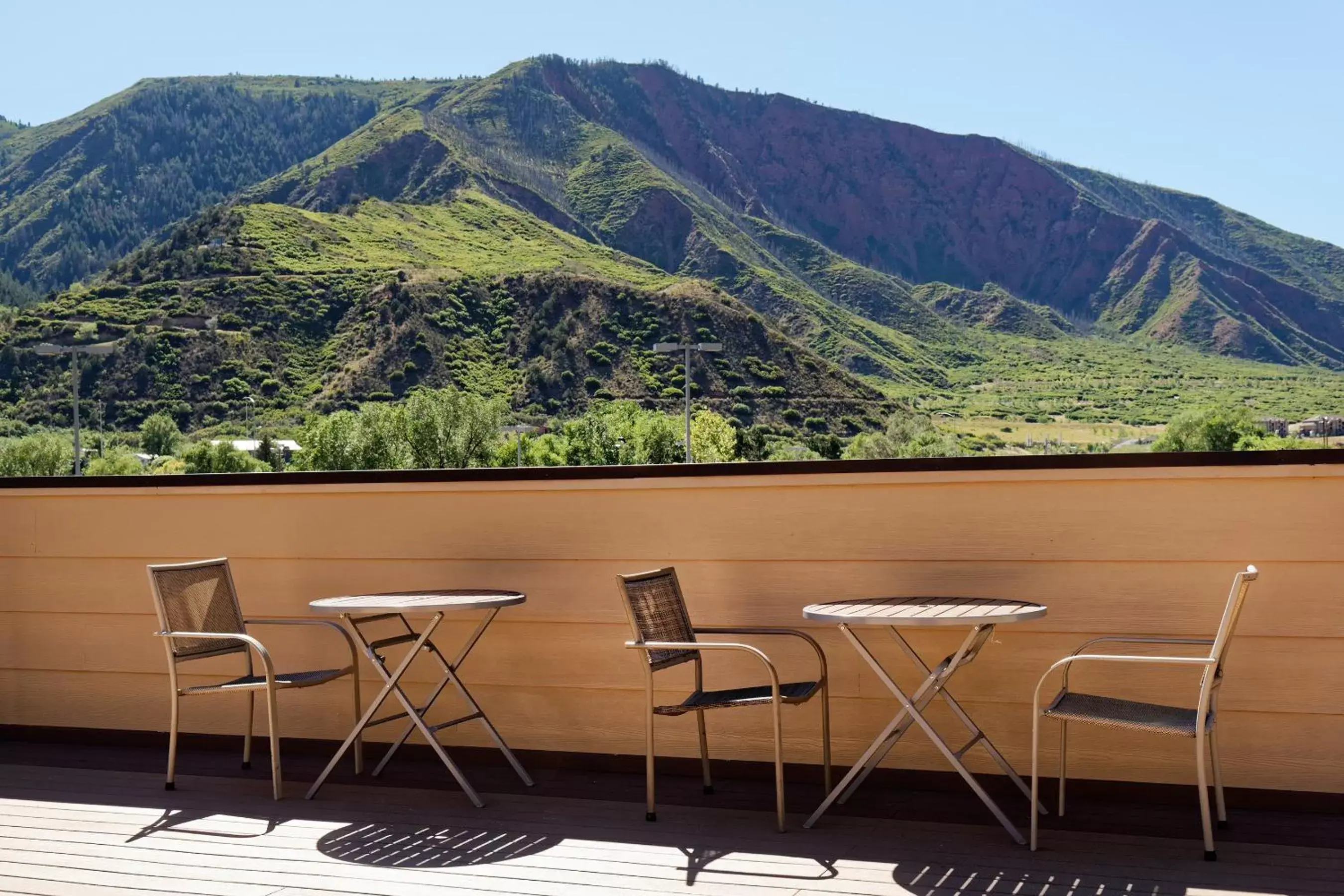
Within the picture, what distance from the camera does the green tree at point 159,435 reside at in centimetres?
5500

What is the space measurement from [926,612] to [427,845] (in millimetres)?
1349

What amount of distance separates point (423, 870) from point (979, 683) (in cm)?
158

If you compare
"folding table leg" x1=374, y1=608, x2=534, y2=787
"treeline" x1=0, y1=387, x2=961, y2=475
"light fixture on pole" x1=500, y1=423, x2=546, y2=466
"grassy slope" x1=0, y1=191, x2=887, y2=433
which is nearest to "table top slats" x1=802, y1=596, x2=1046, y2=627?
"folding table leg" x1=374, y1=608, x2=534, y2=787

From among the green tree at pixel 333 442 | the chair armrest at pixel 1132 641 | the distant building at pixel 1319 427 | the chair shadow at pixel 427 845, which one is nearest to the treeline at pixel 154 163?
the green tree at pixel 333 442

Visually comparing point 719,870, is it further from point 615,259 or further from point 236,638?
point 615,259

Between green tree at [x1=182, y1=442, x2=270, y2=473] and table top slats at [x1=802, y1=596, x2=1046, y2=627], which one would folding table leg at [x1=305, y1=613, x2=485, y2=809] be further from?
green tree at [x1=182, y1=442, x2=270, y2=473]

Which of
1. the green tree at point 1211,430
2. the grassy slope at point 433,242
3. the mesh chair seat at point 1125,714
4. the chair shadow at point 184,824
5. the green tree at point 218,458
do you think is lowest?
the green tree at point 218,458

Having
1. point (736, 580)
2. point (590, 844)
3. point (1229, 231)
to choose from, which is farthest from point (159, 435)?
point (1229, 231)

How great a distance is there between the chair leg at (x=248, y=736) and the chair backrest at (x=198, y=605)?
198mm

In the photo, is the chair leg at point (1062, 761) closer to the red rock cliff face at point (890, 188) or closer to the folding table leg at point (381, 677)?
the folding table leg at point (381, 677)

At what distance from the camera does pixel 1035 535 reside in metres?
3.34

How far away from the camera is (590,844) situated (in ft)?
9.65

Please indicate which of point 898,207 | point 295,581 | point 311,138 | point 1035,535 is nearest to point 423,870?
point 295,581

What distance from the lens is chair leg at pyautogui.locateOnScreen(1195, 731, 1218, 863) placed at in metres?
2.61
